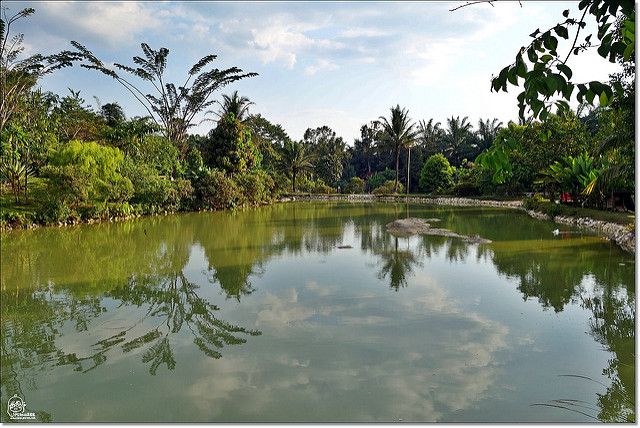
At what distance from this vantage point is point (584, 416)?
2.98 m

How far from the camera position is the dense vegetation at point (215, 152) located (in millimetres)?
1955

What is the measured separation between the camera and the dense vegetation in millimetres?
1955

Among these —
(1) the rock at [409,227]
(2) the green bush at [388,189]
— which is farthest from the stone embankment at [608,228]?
(2) the green bush at [388,189]

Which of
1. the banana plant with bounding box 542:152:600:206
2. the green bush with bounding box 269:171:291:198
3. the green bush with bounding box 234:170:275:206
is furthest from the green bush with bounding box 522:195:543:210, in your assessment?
the green bush with bounding box 269:171:291:198

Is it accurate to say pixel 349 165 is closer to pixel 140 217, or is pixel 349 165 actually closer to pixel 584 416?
pixel 140 217

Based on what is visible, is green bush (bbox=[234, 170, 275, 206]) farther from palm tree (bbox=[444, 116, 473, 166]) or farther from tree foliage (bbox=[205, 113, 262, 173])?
palm tree (bbox=[444, 116, 473, 166])

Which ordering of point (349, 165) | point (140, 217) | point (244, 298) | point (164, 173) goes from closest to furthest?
point (244, 298) < point (140, 217) < point (164, 173) < point (349, 165)

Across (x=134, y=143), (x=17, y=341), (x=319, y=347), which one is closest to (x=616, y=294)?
(x=319, y=347)

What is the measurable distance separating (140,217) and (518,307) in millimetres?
17062

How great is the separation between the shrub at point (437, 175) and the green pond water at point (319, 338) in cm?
2934

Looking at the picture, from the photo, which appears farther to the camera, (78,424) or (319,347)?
(319,347)
